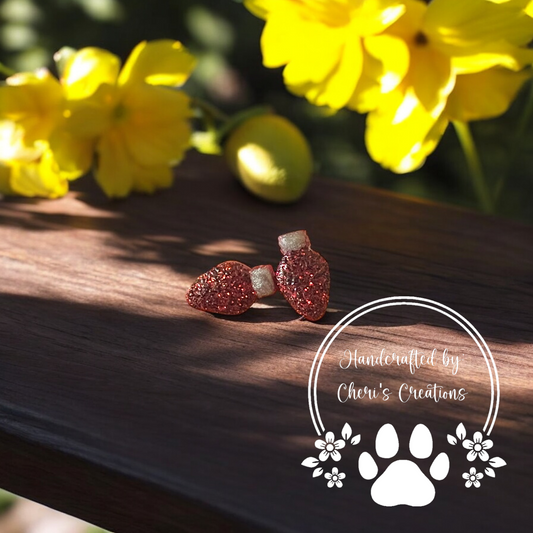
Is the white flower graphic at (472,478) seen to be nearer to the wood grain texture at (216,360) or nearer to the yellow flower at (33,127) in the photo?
the wood grain texture at (216,360)

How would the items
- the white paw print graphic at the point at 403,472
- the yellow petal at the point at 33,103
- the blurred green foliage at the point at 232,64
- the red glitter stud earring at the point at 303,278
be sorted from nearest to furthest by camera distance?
the white paw print graphic at the point at 403,472
the red glitter stud earring at the point at 303,278
the yellow petal at the point at 33,103
the blurred green foliage at the point at 232,64

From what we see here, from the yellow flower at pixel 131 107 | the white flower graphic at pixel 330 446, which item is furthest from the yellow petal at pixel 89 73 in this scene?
the white flower graphic at pixel 330 446

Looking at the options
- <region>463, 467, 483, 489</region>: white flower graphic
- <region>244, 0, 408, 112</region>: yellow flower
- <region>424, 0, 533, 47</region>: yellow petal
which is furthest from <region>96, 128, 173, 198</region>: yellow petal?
<region>463, 467, 483, 489</region>: white flower graphic

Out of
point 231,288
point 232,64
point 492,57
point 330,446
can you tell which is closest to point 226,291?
point 231,288

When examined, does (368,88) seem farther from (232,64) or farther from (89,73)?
(232,64)

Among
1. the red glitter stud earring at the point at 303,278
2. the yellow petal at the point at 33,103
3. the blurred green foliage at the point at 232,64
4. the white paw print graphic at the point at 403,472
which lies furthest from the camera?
the blurred green foliage at the point at 232,64

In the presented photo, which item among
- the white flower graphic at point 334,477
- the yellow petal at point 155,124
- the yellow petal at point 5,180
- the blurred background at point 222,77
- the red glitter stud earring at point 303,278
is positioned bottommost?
the white flower graphic at point 334,477
